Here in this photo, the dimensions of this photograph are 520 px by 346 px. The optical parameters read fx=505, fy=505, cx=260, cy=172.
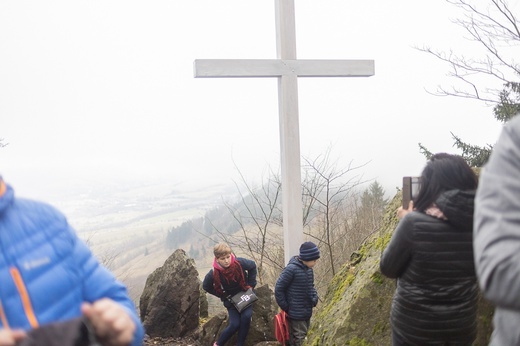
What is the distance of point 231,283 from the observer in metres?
4.93

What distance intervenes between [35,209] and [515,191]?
108 cm

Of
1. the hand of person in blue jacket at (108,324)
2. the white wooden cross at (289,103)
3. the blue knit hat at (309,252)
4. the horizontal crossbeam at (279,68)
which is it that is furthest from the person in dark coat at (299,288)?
the hand of person in blue jacket at (108,324)

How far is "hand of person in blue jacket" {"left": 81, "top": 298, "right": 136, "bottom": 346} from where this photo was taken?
1.05m

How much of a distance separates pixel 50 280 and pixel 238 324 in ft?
13.2

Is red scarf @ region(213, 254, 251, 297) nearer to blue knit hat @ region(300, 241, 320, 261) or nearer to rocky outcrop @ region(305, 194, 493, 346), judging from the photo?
blue knit hat @ region(300, 241, 320, 261)

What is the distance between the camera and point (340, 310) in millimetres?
3463

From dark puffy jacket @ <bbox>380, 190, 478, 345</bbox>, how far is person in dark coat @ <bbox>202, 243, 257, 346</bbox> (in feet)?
8.72

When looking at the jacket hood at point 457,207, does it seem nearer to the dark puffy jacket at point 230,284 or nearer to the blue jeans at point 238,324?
the dark puffy jacket at point 230,284

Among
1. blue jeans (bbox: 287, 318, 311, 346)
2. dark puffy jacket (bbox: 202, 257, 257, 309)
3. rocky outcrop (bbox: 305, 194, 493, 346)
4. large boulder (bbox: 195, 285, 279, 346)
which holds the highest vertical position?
rocky outcrop (bbox: 305, 194, 493, 346)

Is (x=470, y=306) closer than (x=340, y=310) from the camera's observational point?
Yes

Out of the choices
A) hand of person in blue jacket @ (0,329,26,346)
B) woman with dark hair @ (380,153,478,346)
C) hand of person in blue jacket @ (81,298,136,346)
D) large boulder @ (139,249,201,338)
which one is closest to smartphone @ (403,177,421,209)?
woman with dark hair @ (380,153,478,346)

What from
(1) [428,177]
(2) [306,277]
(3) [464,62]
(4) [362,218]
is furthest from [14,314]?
(4) [362,218]

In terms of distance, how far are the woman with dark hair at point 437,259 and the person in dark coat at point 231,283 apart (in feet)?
8.75

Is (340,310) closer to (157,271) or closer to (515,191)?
(515,191)
